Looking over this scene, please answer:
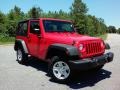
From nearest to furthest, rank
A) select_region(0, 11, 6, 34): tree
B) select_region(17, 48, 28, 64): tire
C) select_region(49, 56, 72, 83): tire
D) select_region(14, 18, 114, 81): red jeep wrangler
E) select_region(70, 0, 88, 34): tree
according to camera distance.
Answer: select_region(14, 18, 114, 81): red jeep wrangler
select_region(49, 56, 72, 83): tire
select_region(17, 48, 28, 64): tire
select_region(0, 11, 6, 34): tree
select_region(70, 0, 88, 34): tree

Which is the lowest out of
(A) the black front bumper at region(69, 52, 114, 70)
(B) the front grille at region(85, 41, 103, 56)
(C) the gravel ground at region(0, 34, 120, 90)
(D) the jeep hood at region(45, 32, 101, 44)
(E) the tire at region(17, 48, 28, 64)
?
(C) the gravel ground at region(0, 34, 120, 90)

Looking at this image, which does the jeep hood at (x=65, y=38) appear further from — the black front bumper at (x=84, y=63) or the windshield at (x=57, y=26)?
the black front bumper at (x=84, y=63)

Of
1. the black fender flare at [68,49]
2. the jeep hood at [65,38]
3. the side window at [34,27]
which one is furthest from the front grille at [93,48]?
the side window at [34,27]

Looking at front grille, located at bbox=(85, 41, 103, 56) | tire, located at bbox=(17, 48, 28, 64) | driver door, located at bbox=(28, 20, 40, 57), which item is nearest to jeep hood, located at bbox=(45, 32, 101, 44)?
front grille, located at bbox=(85, 41, 103, 56)

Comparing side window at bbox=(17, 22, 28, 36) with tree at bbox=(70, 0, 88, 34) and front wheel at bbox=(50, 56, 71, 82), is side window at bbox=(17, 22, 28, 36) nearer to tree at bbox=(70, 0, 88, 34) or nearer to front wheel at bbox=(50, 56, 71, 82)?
front wheel at bbox=(50, 56, 71, 82)

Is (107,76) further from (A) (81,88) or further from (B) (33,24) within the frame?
(B) (33,24)

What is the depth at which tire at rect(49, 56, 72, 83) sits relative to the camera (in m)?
7.38

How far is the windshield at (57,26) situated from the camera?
885 centimetres

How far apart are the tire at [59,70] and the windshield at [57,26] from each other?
1496 mm

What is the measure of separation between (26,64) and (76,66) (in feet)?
14.0

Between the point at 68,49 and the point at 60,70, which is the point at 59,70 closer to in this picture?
the point at 60,70

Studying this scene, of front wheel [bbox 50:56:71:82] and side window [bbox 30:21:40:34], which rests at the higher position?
side window [bbox 30:21:40:34]

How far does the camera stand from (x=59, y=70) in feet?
25.0

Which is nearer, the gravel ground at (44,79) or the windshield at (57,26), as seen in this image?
the gravel ground at (44,79)
